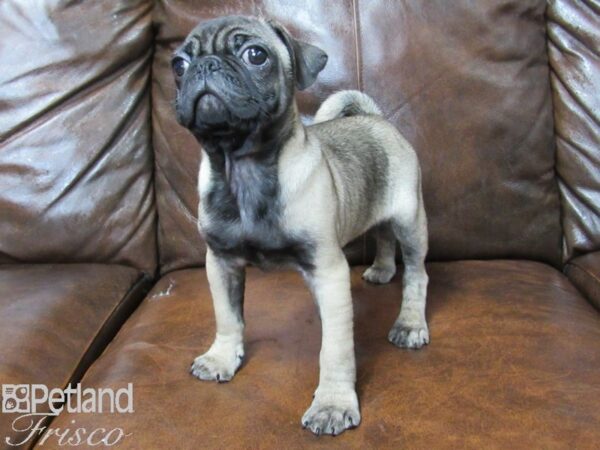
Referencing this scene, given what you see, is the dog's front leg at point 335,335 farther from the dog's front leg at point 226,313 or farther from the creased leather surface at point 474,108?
the creased leather surface at point 474,108

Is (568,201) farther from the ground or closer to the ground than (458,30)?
closer to the ground

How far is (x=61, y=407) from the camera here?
3.57ft

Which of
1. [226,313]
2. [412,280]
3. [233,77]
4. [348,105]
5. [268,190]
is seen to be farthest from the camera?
[348,105]

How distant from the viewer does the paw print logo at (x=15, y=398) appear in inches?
40.1

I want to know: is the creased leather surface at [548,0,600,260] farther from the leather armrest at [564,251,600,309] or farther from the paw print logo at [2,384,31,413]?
the paw print logo at [2,384,31,413]

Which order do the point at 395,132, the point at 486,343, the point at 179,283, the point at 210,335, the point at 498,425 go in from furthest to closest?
1. the point at 179,283
2. the point at 395,132
3. the point at 210,335
4. the point at 486,343
5. the point at 498,425

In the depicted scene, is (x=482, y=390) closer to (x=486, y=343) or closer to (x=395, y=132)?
(x=486, y=343)

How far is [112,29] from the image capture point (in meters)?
1.59

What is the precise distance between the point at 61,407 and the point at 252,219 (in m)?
0.46

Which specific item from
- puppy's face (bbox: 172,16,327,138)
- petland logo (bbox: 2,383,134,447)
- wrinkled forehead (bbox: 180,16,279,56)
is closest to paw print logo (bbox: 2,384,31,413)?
petland logo (bbox: 2,383,134,447)

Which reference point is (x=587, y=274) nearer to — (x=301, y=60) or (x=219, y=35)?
(x=301, y=60)

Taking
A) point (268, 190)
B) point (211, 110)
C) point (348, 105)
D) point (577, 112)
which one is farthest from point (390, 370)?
point (577, 112)

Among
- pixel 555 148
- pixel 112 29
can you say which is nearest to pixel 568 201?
pixel 555 148

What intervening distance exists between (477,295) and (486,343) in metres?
0.21
